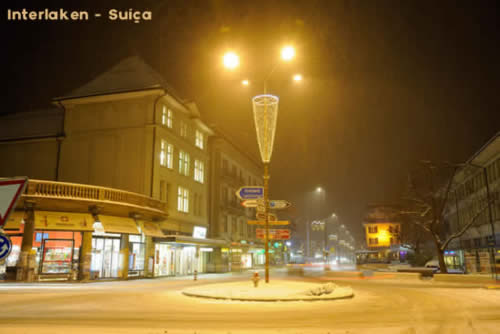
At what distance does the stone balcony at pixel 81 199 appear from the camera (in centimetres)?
2530

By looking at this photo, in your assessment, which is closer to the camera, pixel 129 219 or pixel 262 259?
pixel 129 219

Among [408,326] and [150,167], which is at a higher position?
[150,167]

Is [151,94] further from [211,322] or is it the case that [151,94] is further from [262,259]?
[262,259]

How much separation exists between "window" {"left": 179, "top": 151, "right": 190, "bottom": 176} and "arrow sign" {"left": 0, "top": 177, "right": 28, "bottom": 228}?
32.4 meters

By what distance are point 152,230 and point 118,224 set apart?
3.76 metres

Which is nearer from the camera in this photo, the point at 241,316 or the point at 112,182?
the point at 241,316

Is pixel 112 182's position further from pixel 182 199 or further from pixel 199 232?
pixel 199 232

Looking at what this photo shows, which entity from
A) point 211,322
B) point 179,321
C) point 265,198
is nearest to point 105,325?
point 179,321

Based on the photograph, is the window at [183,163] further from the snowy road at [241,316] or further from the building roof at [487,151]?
the building roof at [487,151]

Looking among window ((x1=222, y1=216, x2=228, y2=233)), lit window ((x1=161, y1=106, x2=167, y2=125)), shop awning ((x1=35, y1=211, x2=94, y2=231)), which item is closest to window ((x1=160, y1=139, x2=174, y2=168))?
lit window ((x1=161, y1=106, x2=167, y2=125))

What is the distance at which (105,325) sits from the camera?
9.78 meters

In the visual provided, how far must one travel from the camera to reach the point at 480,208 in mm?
45375

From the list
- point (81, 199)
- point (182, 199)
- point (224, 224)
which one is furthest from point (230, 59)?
point (224, 224)

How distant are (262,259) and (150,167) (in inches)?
1378
